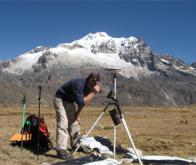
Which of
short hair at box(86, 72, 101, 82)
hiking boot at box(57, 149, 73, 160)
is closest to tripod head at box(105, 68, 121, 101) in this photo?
short hair at box(86, 72, 101, 82)

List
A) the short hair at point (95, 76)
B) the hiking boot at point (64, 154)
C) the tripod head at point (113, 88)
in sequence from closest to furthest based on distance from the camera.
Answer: the tripod head at point (113, 88), the short hair at point (95, 76), the hiking boot at point (64, 154)

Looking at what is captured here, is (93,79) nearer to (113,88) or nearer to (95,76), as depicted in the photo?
(95,76)

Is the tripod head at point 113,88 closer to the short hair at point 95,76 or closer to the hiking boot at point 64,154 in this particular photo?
the short hair at point 95,76

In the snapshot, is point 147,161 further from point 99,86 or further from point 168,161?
point 99,86

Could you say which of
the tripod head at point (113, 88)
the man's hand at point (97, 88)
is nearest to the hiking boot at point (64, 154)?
the man's hand at point (97, 88)

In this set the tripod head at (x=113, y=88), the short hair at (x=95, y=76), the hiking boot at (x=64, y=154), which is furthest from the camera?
the hiking boot at (x=64, y=154)

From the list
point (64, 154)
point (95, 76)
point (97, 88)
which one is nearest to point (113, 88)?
point (97, 88)

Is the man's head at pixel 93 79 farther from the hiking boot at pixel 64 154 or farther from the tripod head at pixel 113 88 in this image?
the hiking boot at pixel 64 154

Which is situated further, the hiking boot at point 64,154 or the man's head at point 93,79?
the hiking boot at point 64,154

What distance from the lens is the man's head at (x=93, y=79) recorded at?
13.9m

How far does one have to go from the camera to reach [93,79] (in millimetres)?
14094

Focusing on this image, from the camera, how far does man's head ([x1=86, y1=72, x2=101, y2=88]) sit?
45.6 feet

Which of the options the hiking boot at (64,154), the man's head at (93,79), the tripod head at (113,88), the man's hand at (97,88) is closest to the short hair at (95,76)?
the man's head at (93,79)

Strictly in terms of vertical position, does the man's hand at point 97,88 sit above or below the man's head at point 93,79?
below
